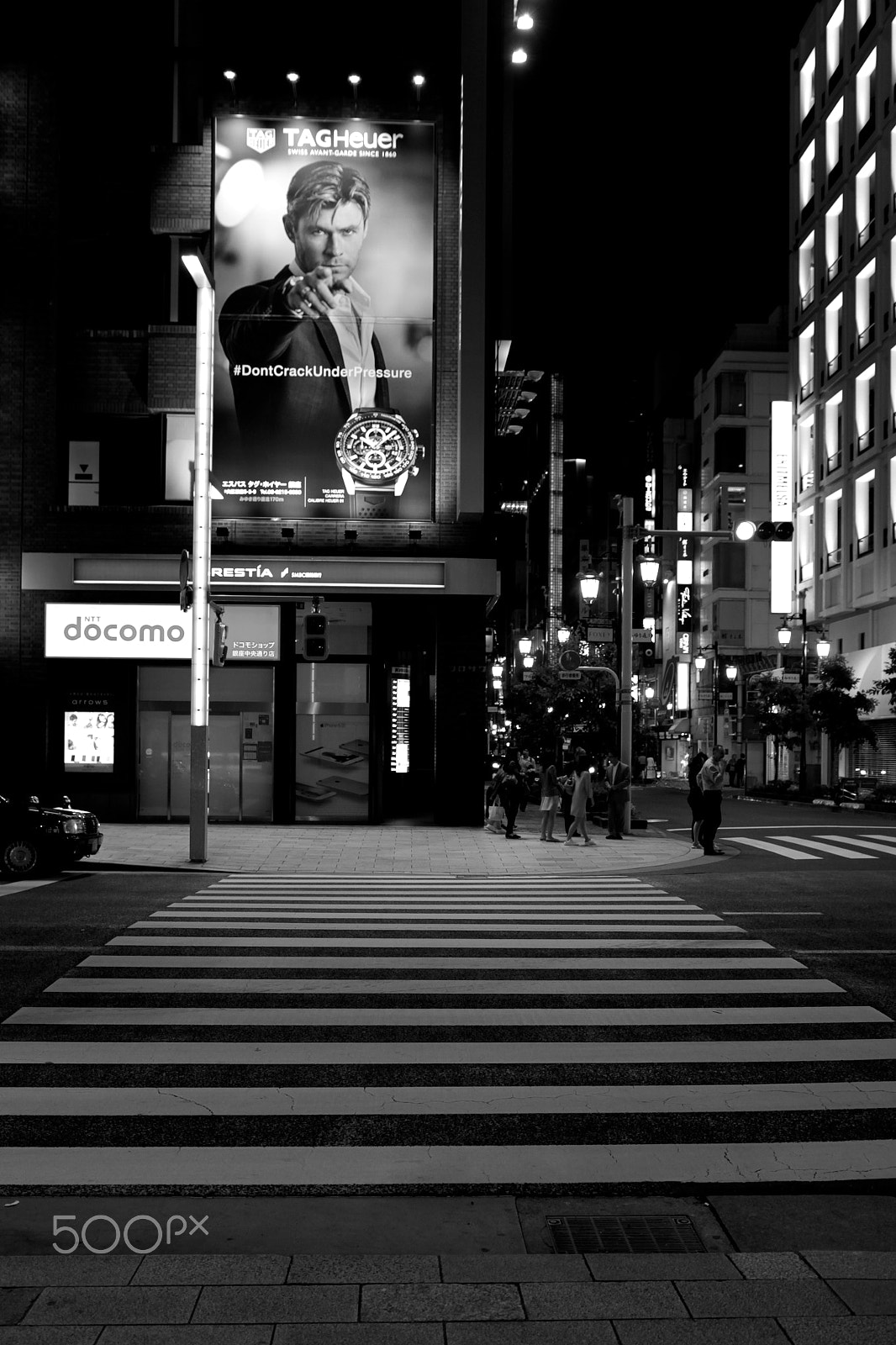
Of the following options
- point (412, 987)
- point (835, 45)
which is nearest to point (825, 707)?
point (835, 45)

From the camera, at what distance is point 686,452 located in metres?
88.4

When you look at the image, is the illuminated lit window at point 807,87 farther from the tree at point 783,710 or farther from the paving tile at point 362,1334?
the paving tile at point 362,1334

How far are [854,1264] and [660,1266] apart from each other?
0.73m

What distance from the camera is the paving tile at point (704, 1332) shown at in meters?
3.87

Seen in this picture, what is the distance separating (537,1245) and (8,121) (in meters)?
28.8

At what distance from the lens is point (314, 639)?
21484 millimetres

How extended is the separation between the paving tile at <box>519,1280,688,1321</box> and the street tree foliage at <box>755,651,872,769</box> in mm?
40787

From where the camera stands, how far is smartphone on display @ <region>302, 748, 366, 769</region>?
27312 mm

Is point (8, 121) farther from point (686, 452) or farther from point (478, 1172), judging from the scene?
point (686, 452)

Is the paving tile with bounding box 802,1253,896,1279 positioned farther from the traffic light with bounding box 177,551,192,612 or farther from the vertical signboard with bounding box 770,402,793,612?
the vertical signboard with bounding box 770,402,793,612

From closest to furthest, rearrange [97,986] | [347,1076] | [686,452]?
1. [347,1076]
2. [97,986]
3. [686,452]

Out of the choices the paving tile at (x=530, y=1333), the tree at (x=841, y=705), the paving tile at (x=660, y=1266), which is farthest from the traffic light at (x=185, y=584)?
the tree at (x=841, y=705)

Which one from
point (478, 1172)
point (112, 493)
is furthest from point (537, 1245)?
point (112, 493)

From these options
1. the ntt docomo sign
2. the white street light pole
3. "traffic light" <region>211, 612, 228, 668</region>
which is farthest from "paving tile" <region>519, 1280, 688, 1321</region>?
the ntt docomo sign
